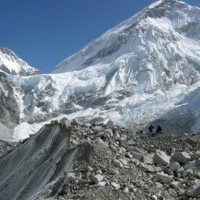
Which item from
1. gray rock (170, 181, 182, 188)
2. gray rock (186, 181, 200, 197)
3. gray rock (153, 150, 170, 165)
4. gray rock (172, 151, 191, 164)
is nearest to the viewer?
gray rock (186, 181, 200, 197)

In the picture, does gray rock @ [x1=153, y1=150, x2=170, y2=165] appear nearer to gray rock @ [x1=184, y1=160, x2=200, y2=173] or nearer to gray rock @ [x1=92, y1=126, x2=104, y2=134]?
gray rock @ [x1=184, y1=160, x2=200, y2=173]

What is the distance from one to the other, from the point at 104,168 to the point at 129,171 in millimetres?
792

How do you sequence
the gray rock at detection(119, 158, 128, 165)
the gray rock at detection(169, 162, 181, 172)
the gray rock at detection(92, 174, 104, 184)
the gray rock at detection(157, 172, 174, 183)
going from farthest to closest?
the gray rock at detection(169, 162, 181, 172) → the gray rock at detection(119, 158, 128, 165) → the gray rock at detection(157, 172, 174, 183) → the gray rock at detection(92, 174, 104, 184)

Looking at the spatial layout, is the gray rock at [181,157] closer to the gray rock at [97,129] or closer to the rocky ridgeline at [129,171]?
the rocky ridgeline at [129,171]

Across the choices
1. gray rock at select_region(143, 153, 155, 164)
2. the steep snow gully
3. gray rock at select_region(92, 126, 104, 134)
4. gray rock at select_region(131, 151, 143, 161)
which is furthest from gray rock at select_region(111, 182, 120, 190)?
gray rock at select_region(92, 126, 104, 134)

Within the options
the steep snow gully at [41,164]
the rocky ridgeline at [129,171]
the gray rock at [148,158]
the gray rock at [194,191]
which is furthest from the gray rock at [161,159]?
the gray rock at [194,191]

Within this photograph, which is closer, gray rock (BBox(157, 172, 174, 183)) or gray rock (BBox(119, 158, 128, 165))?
gray rock (BBox(157, 172, 174, 183))

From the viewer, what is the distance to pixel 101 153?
20.1 m

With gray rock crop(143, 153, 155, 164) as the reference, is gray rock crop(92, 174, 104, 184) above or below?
below

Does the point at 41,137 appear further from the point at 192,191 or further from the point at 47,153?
the point at 192,191

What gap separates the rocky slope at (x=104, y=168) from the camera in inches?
Result: 679

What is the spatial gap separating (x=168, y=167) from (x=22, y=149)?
13448mm

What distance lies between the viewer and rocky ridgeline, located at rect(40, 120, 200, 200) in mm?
17016

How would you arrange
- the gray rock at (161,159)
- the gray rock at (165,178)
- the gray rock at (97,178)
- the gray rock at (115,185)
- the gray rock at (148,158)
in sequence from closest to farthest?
the gray rock at (115,185) → the gray rock at (97,178) → the gray rock at (165,178) → the gray rock at (148,158) → the gray rock at (161,159)
